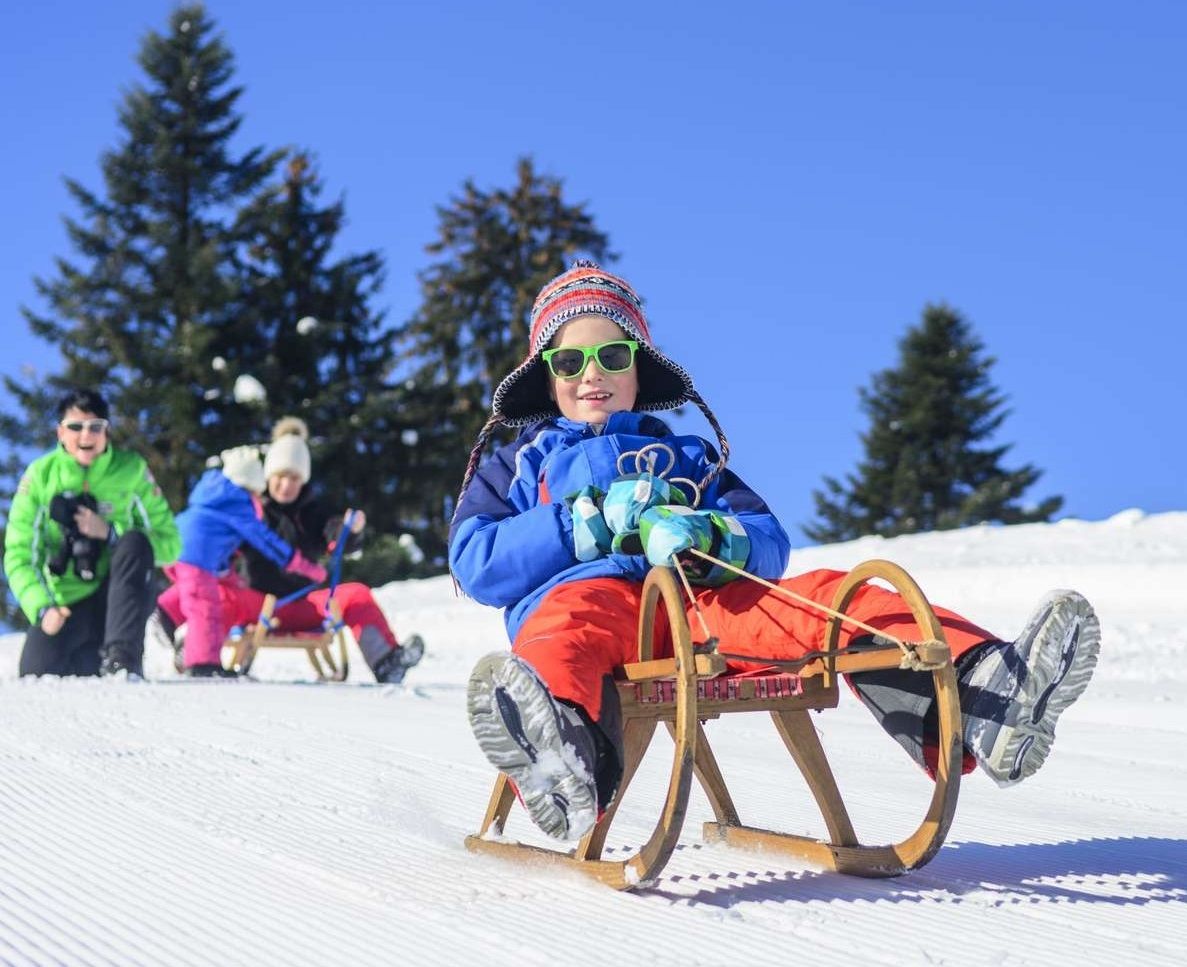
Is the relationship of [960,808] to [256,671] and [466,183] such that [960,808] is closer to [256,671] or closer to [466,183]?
[256,671]

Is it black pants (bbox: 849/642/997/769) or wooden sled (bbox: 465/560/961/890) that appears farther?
black pants (bbox: 849/642/997/769)

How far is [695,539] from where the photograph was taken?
236 centimetres

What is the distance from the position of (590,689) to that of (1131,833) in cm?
157

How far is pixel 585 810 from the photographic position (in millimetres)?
2047

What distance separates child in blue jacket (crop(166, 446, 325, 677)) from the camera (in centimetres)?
768

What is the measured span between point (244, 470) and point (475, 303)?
64.9 ft

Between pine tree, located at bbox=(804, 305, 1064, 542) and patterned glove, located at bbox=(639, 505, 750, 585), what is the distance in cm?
2934

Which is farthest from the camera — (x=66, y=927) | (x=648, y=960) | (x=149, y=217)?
(x=149, y=217)

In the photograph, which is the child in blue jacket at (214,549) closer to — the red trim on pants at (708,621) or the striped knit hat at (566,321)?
the striped knit hat at (566,321)

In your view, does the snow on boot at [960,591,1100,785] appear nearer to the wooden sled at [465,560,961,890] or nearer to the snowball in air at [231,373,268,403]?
the wooden sled at [465,560,961,890]

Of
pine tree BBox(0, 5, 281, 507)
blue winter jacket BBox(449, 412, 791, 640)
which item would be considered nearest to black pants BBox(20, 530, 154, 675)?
blue winter jacket BBox(449, 412, 791, 640)

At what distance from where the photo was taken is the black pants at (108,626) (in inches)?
270

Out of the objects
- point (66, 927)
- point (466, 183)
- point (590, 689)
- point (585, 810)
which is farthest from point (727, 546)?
point (466, 183)

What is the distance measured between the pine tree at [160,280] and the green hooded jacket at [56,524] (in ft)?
51.8
